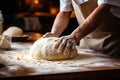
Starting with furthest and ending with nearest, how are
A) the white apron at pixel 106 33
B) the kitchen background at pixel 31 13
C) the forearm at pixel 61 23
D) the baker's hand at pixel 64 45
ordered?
1. the kitchen background at pixel 31 13
2. the forearm at pixel 61 23
3. the white apron at pixel 106 33
4. the baker's hand at pixel 64 45

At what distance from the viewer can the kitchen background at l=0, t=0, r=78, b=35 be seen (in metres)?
4.19

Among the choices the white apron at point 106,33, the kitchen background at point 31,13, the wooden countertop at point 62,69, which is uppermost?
the kitchen background at point 31,13

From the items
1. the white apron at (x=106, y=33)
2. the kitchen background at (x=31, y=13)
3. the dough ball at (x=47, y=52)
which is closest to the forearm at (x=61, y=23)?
the white apron at (x=106, y=33)

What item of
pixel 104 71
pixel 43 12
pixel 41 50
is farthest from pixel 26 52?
pixel 43 12

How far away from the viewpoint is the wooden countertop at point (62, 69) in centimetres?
129

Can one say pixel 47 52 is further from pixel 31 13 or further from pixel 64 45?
pixel 31 13

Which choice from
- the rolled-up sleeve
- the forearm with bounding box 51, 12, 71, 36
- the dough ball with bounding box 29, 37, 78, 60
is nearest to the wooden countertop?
the dough ball with bounding box 29, 37, 78, 60

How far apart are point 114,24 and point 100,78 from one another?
59cm

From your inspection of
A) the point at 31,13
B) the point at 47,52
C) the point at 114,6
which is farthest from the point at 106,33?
the point at 31,13

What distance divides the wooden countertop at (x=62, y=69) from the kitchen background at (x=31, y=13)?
2.50 meters

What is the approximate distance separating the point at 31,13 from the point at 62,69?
3.06 metres

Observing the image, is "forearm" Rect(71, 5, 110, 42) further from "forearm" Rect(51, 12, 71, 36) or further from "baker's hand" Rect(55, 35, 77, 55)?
"forearm" Rect(51, 12, 71, 36)

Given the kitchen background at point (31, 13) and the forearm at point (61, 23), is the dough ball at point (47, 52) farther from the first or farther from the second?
the kitchen background at point (31, 13)

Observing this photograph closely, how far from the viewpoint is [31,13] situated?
14.4ft
